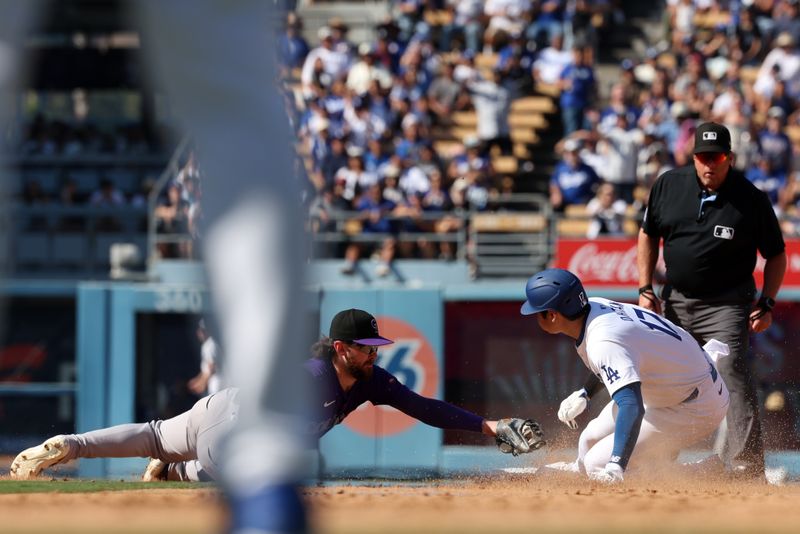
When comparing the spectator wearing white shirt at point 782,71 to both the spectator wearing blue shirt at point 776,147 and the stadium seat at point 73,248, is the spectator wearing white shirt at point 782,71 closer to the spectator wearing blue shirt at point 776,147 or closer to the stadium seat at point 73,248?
the spectator wearing blue shirt at point 776,147

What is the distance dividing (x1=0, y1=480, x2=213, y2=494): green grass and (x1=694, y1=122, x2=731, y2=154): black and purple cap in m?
3.19

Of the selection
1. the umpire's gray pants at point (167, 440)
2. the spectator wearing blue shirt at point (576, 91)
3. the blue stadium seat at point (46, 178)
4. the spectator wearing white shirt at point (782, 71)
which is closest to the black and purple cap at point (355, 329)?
the umpire's gray pants at point (167, 440)

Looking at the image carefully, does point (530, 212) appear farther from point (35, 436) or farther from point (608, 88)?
point (35, 436)

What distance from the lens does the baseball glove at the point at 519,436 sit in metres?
6.92

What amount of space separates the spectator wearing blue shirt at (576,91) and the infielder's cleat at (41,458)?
10488 millimetres

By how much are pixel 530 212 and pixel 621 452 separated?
9294 mm

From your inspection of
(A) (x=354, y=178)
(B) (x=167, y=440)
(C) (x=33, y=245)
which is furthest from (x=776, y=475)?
(C) (x=33, y=245)

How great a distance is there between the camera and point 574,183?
14.9 m

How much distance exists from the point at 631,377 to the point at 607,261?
6668 millimetres

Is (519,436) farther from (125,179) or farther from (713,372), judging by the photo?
(125,179)

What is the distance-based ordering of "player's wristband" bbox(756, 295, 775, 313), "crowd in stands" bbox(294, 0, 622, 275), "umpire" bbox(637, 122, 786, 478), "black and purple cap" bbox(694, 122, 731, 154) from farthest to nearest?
"crowd in stands" bbox(294, 0, 622, 275), "player's wristband" bbox(756, 295, 775, 313), "umpire" bbox(637, 122, 786, 478), "black and purple cap" bbox(694, 122, 731, 154)

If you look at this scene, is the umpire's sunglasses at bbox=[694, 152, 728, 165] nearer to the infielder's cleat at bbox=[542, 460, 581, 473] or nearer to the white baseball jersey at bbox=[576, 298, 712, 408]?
the white baseball jersey at bbox=[576, 298, 712, 408]

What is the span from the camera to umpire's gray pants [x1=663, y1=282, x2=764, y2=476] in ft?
24.7

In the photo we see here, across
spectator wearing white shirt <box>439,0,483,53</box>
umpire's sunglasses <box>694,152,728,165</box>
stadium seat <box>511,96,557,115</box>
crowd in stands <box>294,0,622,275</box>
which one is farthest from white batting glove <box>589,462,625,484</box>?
spectator wearing white shirt <box>439,0,483,53</box>
